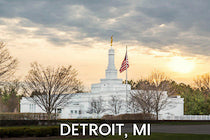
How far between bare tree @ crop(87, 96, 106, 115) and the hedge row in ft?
173

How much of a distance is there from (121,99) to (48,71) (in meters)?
28.9

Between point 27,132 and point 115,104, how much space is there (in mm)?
53172

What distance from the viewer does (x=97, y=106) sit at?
7900 centimetres

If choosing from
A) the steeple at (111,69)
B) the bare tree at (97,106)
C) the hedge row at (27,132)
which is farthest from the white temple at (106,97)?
the hedge row at (27,132)

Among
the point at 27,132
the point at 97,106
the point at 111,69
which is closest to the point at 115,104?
the point at 97,106

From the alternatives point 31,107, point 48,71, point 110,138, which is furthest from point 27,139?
point 31,107

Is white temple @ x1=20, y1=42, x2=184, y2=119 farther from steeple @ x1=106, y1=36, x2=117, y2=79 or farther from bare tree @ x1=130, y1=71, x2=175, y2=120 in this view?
bare tree @ x1=130, y1=71, x2=175, y2=120

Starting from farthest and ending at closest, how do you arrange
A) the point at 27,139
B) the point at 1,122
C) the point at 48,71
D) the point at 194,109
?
the point at 194,109 → the point at 48,71 → the point at 1,122 → the point at 27,139

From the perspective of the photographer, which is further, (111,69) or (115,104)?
(111,69)

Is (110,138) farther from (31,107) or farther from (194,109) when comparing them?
(31,107)

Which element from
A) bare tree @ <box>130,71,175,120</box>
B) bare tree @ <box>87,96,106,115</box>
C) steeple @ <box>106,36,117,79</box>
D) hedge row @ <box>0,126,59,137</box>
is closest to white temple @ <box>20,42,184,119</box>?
steeple @ <box>106,36,117,79</box>

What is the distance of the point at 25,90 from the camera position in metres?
53.5

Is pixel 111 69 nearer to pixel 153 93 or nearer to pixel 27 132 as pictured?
pixel 153 93

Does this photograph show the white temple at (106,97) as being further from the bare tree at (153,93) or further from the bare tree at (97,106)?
the bare tree at (153,93)
